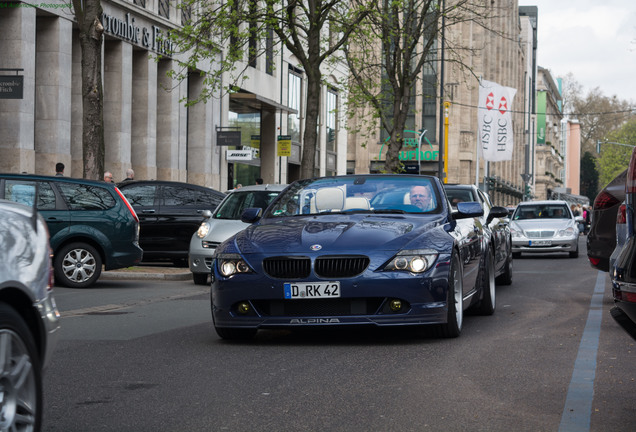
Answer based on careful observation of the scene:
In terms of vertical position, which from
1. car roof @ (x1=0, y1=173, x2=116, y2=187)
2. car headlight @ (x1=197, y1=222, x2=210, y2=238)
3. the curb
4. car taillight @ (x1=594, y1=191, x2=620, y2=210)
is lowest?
the curb

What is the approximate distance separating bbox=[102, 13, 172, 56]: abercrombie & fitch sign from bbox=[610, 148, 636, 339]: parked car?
79.8 feet

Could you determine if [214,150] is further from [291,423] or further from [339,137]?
[291,423]

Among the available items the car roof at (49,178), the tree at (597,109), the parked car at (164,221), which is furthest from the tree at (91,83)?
the tree at (597,109)

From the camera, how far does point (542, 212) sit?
2875cm

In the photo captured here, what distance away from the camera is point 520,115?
99.9 meters

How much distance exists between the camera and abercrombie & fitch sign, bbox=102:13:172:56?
A: 29.9m

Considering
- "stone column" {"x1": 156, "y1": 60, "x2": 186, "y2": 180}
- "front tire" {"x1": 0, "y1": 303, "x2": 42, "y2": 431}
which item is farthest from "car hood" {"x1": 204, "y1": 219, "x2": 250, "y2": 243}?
"stone column" {"x1": 156, "y1": 60, "x2": 186, "y2": 180}

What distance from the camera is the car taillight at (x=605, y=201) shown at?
11195 millimetres

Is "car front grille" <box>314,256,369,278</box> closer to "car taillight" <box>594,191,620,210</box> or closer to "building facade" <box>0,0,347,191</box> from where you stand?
"car taillight" <box>594,191,620,210</box>

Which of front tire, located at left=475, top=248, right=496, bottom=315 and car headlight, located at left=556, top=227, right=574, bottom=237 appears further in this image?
car headlight, located at left=556, top=227, right=574, bottom=237

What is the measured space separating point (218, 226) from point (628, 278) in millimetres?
11847

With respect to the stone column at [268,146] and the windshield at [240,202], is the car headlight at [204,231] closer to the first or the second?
the windshield at [240,202]

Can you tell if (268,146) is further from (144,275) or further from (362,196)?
(362,196)

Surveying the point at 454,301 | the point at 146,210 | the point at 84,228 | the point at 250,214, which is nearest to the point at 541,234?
the point at 146,210
